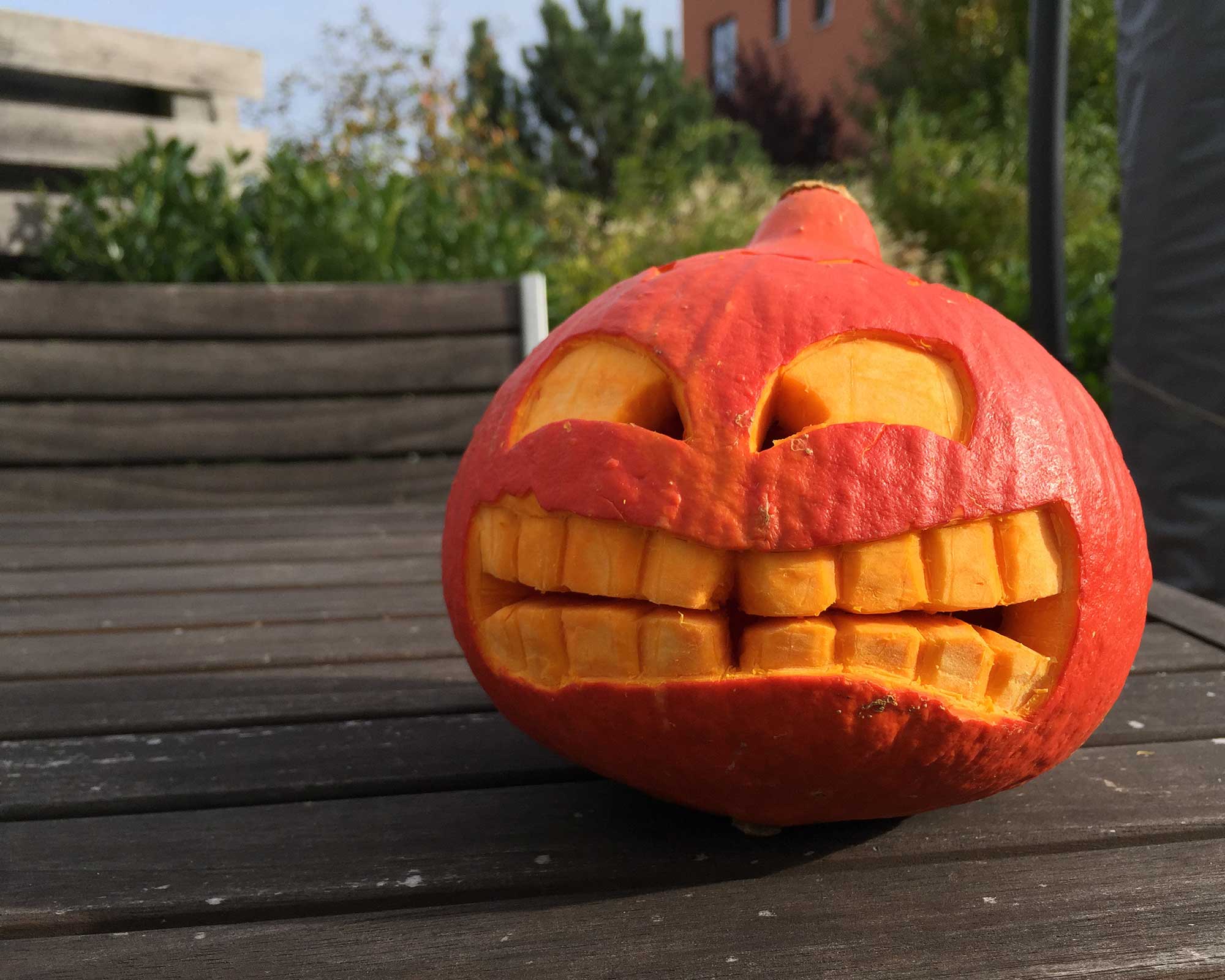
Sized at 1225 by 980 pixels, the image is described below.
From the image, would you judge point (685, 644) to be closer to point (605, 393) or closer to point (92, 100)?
point (605, 393)

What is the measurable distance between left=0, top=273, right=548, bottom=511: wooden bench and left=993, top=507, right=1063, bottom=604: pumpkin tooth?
8.17 feet

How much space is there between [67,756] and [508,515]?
25.3 inches

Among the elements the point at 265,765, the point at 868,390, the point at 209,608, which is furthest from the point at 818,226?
the point at 209,608

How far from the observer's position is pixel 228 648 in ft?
5.60

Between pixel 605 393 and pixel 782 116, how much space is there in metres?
17.1

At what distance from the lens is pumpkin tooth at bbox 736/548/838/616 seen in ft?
2.95

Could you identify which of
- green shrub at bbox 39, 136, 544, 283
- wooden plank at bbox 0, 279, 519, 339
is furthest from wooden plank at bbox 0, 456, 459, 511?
green shrub at bbox 39, 136, 544, 283

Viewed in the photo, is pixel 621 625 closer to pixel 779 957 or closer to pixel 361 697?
pixel 779 957

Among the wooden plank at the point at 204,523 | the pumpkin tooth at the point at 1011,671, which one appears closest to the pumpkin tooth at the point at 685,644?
the pumpkin tooth at the point at 1011,671

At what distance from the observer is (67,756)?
1248 millimetres

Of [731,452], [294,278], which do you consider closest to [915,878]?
[731,452]

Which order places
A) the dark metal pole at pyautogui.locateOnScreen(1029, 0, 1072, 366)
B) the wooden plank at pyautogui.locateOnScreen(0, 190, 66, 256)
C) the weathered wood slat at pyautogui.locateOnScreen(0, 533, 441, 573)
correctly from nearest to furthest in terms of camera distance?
the weathered wood slat at pyautogui.locateOnScreen(0, 533, 441, 573)
the dark metal pole at pyautogui.locateOnScreen(1029, 0, 1072, 366)
the wooden plank at pyautogui.locateOnScreen(0, 190, 66, 256)

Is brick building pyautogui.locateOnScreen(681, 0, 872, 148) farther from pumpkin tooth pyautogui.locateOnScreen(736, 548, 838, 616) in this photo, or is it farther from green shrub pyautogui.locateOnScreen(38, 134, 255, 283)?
pumpkin tooth pyautogui.locateOnScreen(736, 548, 838, 616)

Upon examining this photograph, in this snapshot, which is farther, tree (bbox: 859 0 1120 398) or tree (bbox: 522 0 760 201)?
tree (bbox: 522 0 760 201)
